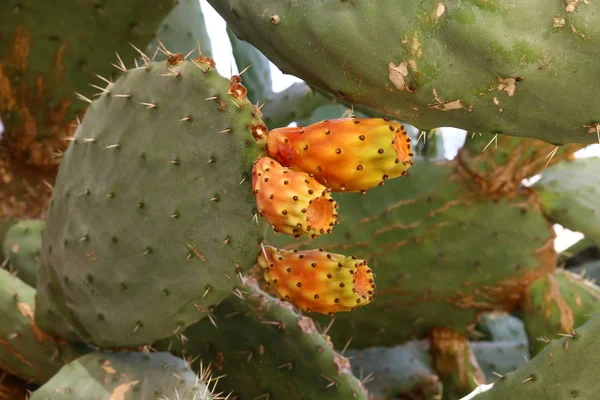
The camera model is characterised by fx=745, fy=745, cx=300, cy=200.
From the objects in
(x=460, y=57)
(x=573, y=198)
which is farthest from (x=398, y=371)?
(x=460, y=57)

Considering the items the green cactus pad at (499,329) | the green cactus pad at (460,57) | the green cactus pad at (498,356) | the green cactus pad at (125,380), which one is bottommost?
the green cactus pad at (499,329)

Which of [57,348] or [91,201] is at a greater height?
[91,201]

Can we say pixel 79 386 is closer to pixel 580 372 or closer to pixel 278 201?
pixel 278 201

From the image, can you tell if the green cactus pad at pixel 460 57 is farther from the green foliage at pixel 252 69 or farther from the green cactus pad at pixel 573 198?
the green foliage at pixel 252 69

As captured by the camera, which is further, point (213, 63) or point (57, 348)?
point (57, 348)

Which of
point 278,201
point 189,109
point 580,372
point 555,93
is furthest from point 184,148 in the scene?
point 580,372

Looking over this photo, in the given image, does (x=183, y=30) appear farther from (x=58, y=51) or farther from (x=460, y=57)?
(x=460, y=57)

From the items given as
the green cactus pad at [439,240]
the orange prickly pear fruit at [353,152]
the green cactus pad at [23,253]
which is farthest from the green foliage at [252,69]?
the orange prickly pear fruit at [353,152]
